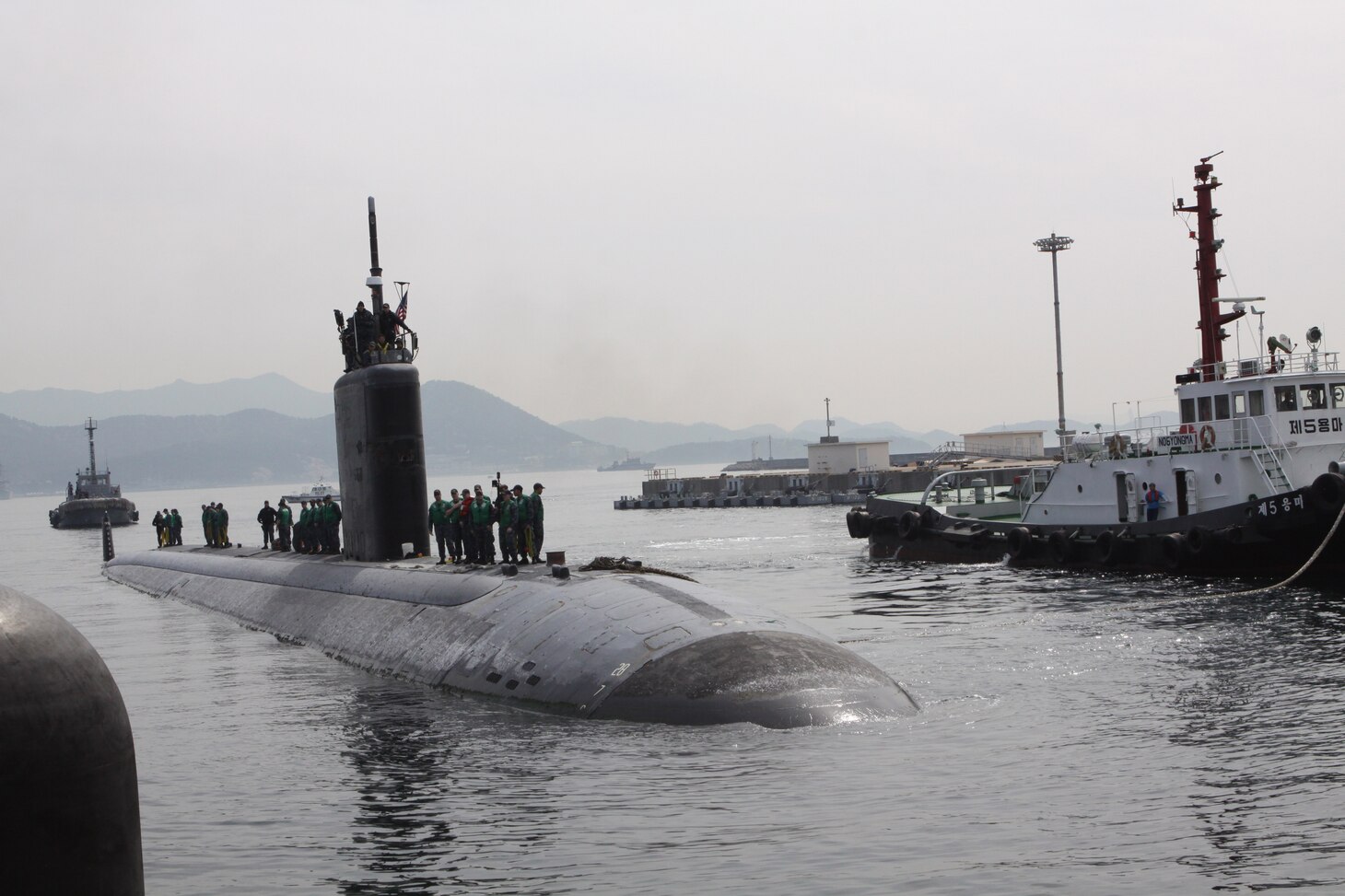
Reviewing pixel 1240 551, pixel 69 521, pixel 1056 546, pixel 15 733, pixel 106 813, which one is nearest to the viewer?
pixel 15 733

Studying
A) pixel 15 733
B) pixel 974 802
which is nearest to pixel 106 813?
pixel 15 733

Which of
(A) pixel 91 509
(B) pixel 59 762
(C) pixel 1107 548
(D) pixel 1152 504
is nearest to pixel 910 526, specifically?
(C) pixel 1107 548

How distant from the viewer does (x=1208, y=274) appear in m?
33.7

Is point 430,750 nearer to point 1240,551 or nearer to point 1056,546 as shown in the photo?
point 1240,551

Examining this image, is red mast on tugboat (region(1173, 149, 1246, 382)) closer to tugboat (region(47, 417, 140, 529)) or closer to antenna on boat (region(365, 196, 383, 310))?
antenna on boat (region(365, 196, 383, 310))

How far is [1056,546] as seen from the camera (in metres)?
33.1

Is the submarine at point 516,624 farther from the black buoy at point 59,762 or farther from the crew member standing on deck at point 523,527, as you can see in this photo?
the black buoy at point 59,762

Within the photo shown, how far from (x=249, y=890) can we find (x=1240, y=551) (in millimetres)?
24553

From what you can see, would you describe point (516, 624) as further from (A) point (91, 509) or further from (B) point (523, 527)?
(A) point (91, 509)

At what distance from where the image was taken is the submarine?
12547 millimetres

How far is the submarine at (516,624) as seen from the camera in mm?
12547

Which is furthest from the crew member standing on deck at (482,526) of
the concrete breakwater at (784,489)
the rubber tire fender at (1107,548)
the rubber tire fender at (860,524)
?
the concrete breakwater at (784,489)

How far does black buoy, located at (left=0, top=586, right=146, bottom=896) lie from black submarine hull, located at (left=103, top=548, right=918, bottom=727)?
7212mm

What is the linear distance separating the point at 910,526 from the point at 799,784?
98.3 feet
